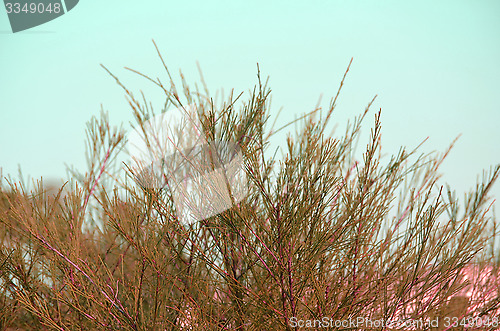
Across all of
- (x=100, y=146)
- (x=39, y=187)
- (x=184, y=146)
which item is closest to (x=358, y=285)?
(x=184, y=146)

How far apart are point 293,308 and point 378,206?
1.08 ft

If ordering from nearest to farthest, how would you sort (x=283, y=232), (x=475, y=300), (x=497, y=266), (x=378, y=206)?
(x=283, y=232)
(x=378, y=206)
(x=475, y=300)
(x=497, y=266)

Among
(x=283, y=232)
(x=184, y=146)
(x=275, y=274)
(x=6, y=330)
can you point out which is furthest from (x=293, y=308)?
(x=6, y=330)

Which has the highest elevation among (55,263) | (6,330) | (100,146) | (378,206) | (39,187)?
(100,146)

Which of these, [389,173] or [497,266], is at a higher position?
[389,173]

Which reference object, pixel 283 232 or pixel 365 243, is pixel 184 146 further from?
pixel 365 243

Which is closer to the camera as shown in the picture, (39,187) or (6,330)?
(39,187)

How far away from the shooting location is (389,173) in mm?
1161

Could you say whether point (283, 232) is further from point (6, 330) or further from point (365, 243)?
point (6, 330)

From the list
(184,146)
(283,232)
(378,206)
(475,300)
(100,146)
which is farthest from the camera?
(100,146)

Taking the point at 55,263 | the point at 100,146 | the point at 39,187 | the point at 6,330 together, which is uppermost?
the point at 100,146

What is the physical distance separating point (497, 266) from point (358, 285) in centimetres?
65

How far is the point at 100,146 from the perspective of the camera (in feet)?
5.83

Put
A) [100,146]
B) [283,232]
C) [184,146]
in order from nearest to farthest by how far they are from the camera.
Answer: [283,232]
[184,146]
[100,146]
